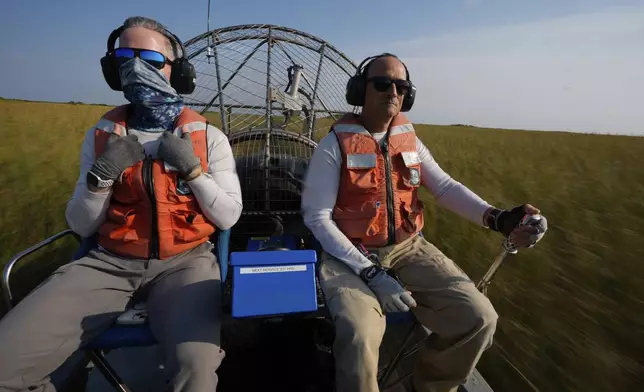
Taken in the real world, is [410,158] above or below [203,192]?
above

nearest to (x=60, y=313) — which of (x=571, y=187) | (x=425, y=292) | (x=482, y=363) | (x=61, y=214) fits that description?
(x=425, y=292)

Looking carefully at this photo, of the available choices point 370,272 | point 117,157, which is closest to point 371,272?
point 370,272

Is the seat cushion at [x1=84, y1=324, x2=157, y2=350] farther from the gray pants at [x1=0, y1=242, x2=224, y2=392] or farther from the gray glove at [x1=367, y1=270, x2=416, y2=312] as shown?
the gray glove at [x1=367, y1=270, x2=416, y2=312]

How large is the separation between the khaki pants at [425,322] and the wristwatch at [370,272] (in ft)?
0.14

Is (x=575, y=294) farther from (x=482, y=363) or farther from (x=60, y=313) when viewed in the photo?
(x=60, y=313)

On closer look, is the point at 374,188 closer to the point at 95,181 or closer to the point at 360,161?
the point at 360,161

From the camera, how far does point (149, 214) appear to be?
2406 millimetres

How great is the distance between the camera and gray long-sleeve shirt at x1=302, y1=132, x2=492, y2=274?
2.51m

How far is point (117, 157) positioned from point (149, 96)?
0.46 meters

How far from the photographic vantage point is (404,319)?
245 cm

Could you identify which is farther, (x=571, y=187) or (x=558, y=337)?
(x=571, y=187)

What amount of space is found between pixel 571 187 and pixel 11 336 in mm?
8462

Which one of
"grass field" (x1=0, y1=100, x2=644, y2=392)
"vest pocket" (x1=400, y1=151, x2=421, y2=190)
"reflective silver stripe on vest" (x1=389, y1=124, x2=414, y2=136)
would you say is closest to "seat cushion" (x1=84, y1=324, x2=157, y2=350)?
"vest pocket" (x1=400, y1=151, x2=421, y2=190)

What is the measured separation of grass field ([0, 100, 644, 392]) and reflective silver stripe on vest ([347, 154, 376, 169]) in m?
2.22
